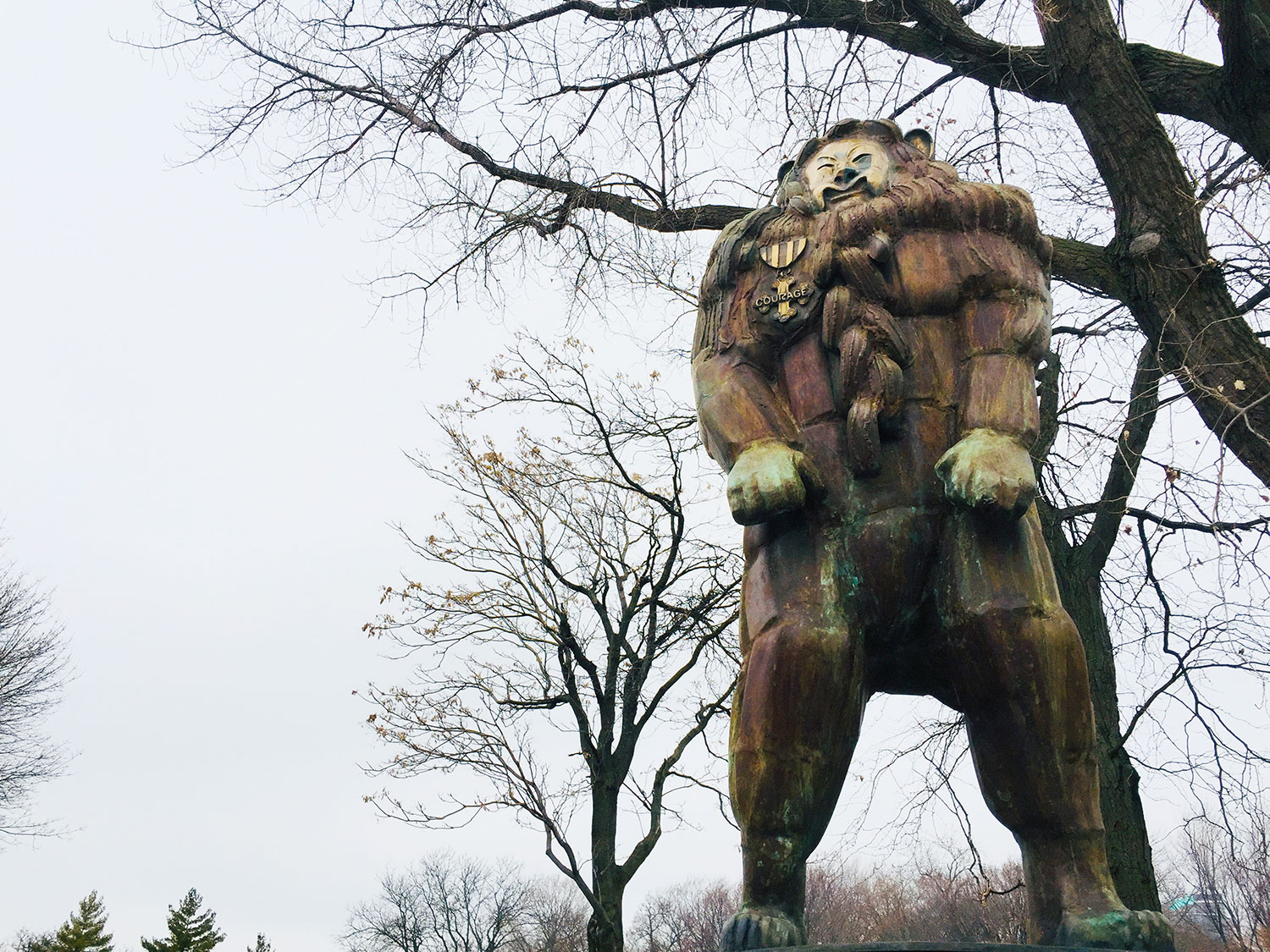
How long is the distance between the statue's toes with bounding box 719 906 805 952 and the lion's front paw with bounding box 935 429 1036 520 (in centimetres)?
110

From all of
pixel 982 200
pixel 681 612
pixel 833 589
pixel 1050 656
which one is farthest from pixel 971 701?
pixel 681 612

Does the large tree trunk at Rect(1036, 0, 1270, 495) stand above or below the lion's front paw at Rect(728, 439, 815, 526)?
above

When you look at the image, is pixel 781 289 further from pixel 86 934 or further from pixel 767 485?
pixel 86 934

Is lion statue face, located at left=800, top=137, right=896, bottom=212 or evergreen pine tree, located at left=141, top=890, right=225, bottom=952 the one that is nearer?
lion statue face, located at left=800, top=137, right=896, bottom=212

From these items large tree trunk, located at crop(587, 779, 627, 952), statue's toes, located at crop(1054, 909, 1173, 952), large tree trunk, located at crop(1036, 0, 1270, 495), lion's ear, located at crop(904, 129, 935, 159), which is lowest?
statue's toes, located at crop(1054, 909, 1173, 952)

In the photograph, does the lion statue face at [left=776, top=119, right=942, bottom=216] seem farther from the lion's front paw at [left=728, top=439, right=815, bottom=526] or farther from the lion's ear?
the lion's front paw at [left=728, top=439, right=815, bottom=526]

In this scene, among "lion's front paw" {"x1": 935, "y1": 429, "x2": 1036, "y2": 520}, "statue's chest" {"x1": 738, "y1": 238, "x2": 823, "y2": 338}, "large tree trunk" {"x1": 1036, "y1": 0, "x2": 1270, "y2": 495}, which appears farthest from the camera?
"large tree trunk" {"x1": 1036, "y1": 0, "x2": 1270, "y2": 495}

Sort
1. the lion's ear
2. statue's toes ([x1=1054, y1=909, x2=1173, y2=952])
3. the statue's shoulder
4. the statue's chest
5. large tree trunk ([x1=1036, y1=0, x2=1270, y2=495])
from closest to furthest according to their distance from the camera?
statue's toes ([x1=1054, y1=909, x2=1173, y2=952]) → the statue's chest → the statue's shoulder → the lion's ear → large tree trunk ([x1=1036, y1=0, x2=1270, y2=495])

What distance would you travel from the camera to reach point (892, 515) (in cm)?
305

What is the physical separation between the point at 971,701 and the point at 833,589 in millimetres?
446

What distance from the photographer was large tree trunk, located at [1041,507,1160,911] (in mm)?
7422

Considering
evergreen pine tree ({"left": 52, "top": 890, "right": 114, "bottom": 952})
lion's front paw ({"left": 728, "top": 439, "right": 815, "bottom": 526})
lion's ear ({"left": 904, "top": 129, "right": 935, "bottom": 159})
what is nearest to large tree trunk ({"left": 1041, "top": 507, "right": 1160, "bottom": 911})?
lion's ear ({"left": 904, "top": 129, "right": 935, "bottom": 159})

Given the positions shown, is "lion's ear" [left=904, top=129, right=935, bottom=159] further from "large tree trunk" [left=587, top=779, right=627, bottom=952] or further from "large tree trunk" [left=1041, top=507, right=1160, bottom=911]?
"large tree trunk" [left=587, top=779, right=627, bottom=952]

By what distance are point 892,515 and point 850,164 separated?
44.9 inches
